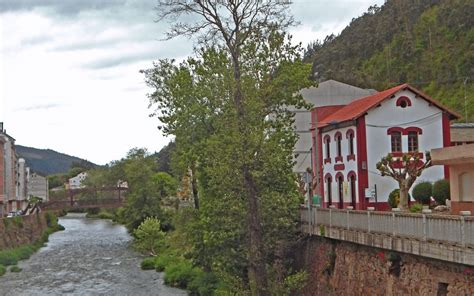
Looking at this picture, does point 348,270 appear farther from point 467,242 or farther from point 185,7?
point 185,7

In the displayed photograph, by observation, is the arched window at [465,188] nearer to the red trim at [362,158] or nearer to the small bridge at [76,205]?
the red trim at [362,158]

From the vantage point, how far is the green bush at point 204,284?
114 feet

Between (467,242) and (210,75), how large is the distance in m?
19.6

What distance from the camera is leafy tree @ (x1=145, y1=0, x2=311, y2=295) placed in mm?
23438

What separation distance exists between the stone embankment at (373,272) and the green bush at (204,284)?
21.9 ft

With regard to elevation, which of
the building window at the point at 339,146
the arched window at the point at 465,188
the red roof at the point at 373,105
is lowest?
the arched window at the point at 465,188

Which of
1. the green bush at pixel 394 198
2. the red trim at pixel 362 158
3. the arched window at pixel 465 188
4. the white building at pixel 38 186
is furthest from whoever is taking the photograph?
the white building at pixel 38 186

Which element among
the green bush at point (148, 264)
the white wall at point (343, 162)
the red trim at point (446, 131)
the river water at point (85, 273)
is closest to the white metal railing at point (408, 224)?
the white wall at point (343, 162)

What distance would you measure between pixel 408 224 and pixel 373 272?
3.11m

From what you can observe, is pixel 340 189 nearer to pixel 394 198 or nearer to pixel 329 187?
pixel 329 187

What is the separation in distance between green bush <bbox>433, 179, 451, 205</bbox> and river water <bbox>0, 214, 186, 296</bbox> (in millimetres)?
14945

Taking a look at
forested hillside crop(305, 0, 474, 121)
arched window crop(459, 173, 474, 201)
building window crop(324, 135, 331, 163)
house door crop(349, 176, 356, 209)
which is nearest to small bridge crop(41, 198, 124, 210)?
forested hillside crop(305, 0, 474, 121)

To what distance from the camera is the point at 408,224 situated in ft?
60.3

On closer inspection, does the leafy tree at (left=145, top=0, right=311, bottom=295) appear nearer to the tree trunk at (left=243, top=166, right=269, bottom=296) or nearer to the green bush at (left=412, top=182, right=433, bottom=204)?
the tree trunk at (left=243, top=166, right=269, bottom=296)
